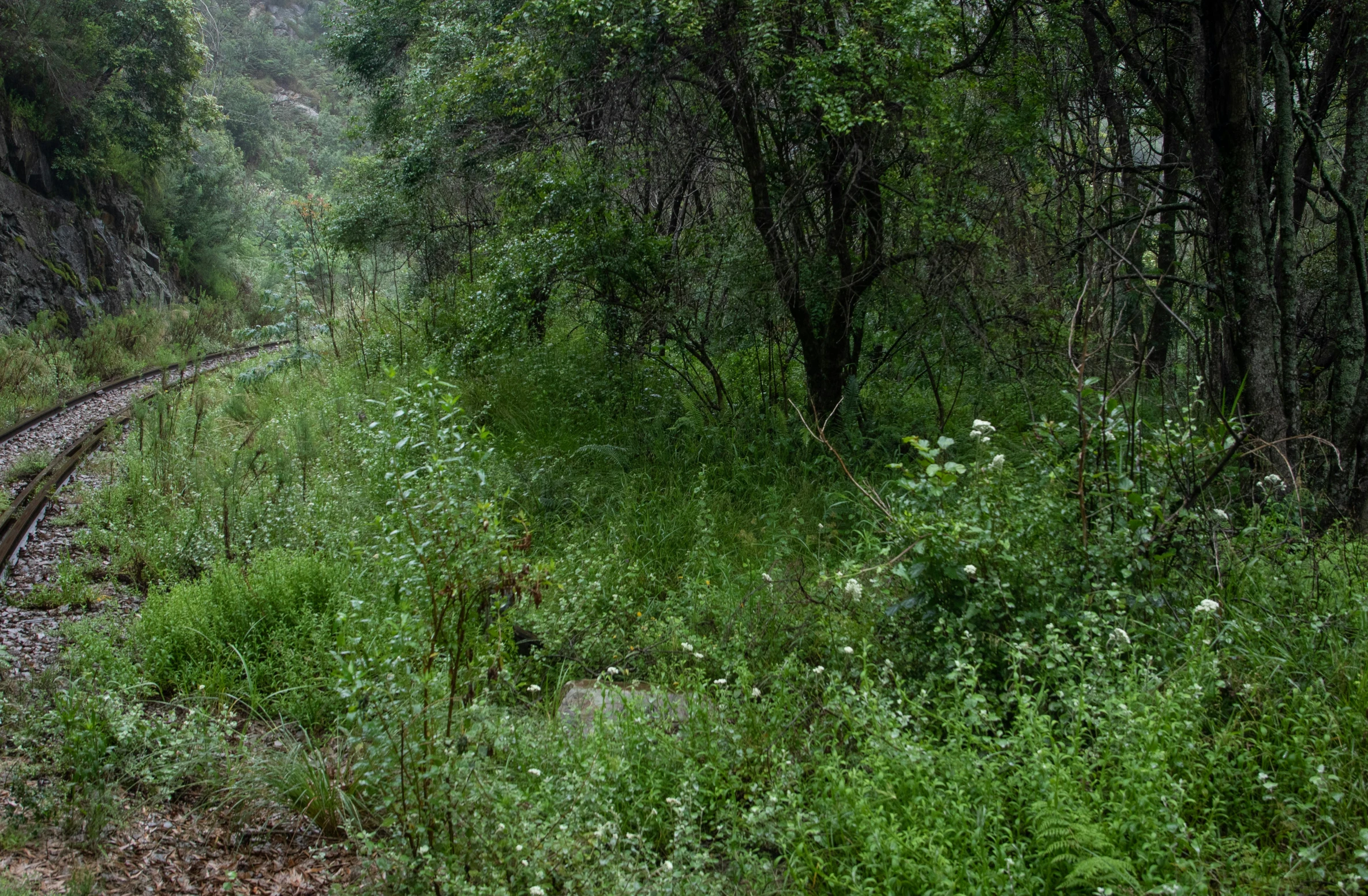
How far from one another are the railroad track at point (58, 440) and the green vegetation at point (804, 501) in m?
0.53

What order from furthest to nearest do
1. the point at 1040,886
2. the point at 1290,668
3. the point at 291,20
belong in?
the point at 291,20
the point at 1290,668
the point at 1040,886

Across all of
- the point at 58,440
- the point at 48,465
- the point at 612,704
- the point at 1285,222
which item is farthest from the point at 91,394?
the point at 1285,222

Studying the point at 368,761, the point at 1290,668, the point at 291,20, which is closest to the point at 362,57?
the point at 368,761

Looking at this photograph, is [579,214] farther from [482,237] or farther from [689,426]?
[482,237]

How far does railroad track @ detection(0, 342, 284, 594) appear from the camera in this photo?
736 centimetres

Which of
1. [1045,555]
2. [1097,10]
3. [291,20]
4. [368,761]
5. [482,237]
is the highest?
[291,20]

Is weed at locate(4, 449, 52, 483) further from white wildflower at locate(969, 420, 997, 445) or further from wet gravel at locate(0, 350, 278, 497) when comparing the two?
white wildflower at locate(969, 420, 997, 445)

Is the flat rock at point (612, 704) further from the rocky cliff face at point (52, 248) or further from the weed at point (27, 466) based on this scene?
the rocky cliff face at point (52, 248)

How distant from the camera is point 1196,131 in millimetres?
6457

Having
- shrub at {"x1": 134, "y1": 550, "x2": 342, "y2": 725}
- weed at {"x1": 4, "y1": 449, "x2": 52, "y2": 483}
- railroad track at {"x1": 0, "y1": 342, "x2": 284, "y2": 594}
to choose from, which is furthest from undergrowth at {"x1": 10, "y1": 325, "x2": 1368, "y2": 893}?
weed at {"x1": 4, "y1": 449, "x2": 52, "y2": 483}

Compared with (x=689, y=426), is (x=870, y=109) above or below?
above

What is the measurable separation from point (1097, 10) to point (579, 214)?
5.08 m

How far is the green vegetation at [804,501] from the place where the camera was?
3.06 metres

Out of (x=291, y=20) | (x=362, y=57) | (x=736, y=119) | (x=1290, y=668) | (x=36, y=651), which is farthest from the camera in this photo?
(x=291, y=20)
